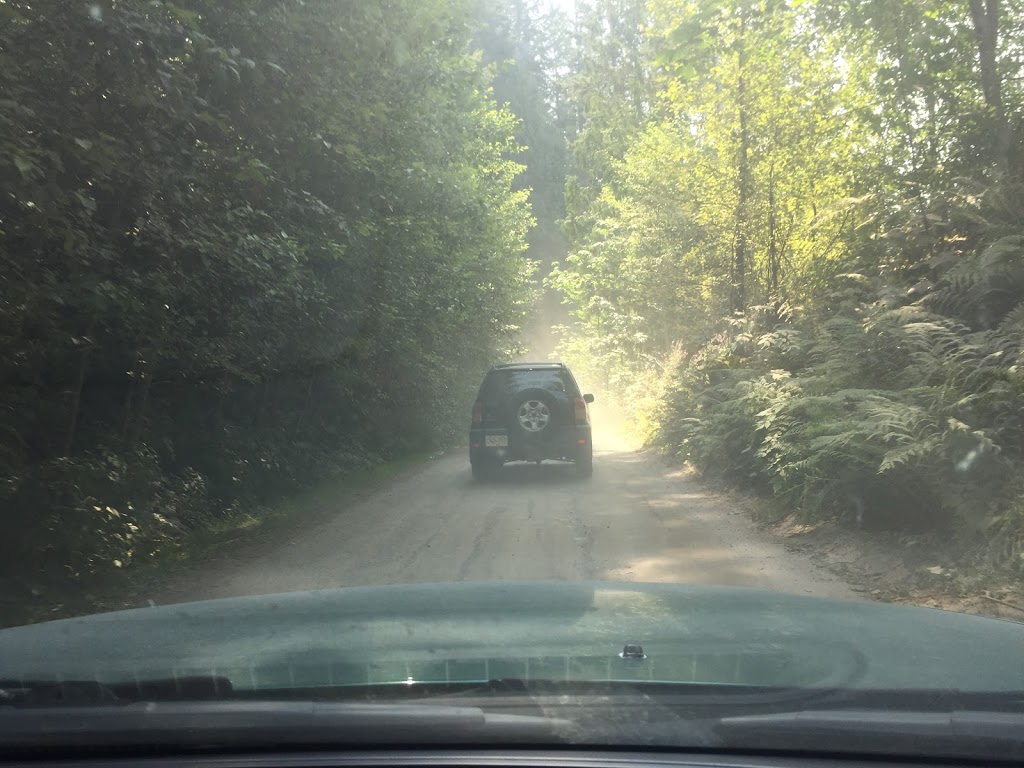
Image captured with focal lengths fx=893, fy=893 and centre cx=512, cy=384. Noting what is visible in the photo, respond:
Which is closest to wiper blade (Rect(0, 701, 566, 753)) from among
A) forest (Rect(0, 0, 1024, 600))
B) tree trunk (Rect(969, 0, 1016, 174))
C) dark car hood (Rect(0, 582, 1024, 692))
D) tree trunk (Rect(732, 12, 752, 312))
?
dark car hood (Rect(0, 582, 1024, 692))

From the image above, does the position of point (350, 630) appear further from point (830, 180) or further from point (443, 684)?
point (830, 180)

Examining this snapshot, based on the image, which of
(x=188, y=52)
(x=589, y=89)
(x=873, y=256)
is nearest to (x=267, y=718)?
(x=188, y=52)

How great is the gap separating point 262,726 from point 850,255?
12075mm

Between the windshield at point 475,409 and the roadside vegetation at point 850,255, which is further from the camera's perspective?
the roadside vegetation at point 850,255

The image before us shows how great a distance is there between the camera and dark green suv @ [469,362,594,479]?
15.2 m

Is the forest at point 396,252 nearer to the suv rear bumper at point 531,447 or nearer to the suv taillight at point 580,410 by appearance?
the suv taillight at point 580,410

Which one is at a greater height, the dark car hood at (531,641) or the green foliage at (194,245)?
the green foliage at (194,245)

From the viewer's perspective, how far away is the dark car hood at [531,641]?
9.23 feet

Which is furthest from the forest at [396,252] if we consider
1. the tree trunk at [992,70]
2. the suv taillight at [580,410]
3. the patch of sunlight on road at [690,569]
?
the suv taillight at [580,410]

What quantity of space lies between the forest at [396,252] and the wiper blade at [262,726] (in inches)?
170

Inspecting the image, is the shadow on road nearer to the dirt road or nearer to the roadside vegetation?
the dirt road

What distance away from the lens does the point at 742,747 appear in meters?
2.39

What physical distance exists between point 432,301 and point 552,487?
5.86 m

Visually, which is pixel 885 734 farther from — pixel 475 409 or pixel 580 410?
pixel 475 409
